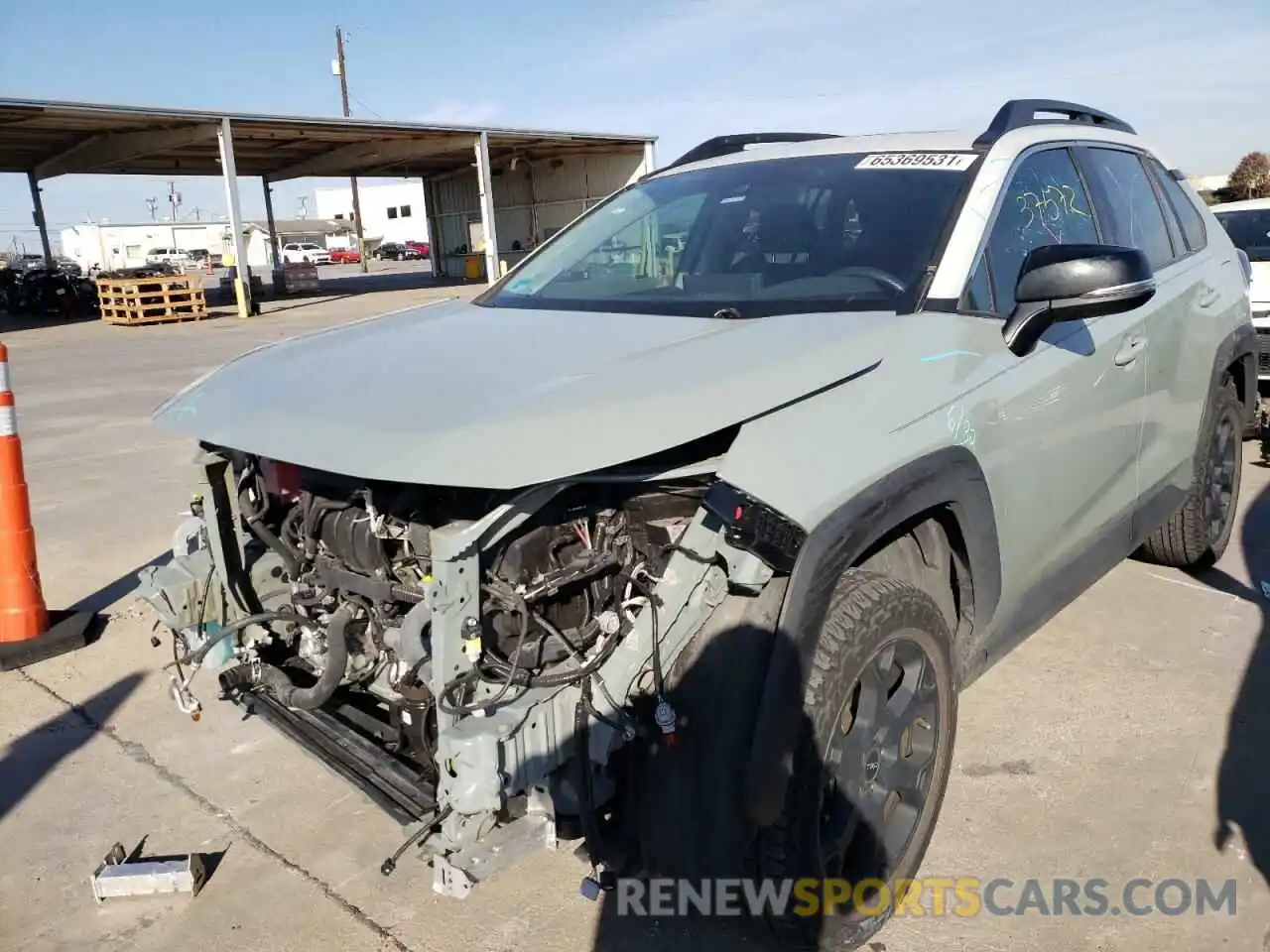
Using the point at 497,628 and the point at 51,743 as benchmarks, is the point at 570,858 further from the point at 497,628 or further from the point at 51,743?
the point at 51,743

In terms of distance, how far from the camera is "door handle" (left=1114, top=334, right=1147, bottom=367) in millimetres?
3213

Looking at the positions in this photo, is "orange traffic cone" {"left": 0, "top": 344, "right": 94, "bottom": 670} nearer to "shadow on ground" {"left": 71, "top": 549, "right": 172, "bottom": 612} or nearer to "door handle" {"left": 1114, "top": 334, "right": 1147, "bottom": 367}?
"shadow on ground" {"left": 71, "top": 549, "right": 172, "bottom": 612}

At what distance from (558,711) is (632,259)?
192 centimetres

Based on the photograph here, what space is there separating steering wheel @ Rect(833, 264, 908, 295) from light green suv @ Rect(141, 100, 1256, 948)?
2 cm

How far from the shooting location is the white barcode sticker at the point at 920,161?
9.88 feet

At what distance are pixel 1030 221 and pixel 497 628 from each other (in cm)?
206

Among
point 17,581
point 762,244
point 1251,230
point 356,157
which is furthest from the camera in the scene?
point 356,157

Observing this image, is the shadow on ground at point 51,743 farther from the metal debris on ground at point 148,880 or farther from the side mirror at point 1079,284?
the side mirror at point 1079,284

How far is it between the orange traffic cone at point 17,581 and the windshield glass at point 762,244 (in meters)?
2.23

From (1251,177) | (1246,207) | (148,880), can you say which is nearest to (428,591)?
(148,880)

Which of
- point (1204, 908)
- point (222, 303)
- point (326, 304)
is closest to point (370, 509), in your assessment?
point (1204, 908)

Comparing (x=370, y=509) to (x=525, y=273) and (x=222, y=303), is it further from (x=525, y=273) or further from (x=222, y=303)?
(x=222, y=303)

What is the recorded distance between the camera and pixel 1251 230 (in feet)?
29.4

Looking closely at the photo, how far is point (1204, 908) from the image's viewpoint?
2.54 meters
